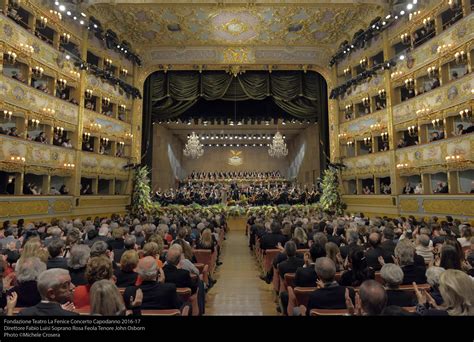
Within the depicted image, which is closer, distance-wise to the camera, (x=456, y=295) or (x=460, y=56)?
(x=456, y=295)

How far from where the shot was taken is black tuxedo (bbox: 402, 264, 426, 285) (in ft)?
12.1

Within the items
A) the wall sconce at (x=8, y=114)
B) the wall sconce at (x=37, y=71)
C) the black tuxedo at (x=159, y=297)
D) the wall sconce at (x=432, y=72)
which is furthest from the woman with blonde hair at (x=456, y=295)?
the wall sconce at (x=37, y=71)

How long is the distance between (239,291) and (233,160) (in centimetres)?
2457

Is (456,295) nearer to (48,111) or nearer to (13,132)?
(13,132)

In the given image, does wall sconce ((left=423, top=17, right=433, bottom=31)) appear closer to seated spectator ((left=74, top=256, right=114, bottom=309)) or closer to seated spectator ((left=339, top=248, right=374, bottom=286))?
seated spectator ((left=339, top=248, right=374, bottom=286))

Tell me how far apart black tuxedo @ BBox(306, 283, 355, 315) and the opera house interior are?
0.04ft

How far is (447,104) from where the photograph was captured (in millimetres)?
12125

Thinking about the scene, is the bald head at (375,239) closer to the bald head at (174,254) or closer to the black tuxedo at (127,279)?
the bald head at (174,254)

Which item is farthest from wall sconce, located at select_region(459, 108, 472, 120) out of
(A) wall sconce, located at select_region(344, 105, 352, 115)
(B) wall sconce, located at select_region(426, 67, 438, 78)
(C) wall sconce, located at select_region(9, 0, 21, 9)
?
(C) wall sconce, located at select_region(9, 0, 21, 9)

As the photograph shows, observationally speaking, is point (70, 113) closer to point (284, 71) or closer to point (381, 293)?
point (284, 71)

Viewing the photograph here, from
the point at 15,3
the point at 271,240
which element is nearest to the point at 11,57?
the point at 15,3

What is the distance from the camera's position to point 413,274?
12.2 feet

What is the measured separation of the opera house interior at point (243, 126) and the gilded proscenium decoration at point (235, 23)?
103 mm

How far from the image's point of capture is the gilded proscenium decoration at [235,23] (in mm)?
15016
